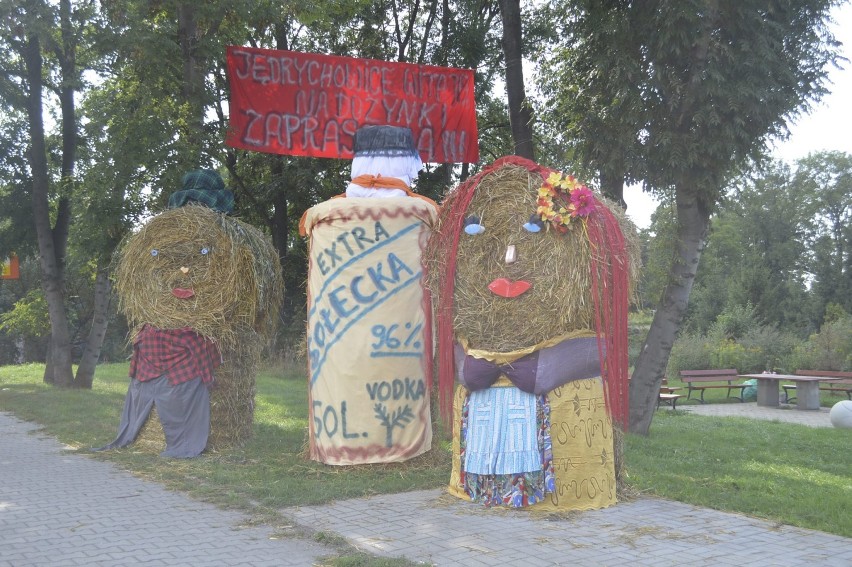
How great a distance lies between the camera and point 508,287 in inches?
238

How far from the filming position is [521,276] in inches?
239

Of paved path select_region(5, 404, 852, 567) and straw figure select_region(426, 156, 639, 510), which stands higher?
straw figure select_region(426, 156, 639, 510)

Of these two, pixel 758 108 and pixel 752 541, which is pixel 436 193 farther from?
pixel 752 541

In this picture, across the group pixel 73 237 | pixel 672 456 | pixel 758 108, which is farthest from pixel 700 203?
pixel 73 237

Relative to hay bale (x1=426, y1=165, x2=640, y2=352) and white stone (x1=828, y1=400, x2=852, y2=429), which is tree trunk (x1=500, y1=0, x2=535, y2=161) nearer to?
hay bale (x1=426, y1=165, x2=640, y2=352)

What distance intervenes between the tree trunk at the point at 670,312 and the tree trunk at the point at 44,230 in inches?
469

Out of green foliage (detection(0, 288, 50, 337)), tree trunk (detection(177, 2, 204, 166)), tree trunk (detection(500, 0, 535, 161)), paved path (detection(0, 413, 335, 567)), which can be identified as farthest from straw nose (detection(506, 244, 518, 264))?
→ green foliage (detection(0, 288, 50, 337))

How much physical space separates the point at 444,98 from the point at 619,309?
20.2 ft

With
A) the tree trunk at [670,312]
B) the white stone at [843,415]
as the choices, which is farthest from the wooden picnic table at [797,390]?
the tree trunk at [670,312]

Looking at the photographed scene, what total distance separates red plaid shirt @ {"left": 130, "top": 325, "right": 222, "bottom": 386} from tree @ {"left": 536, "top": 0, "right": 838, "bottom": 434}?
17.5 ft

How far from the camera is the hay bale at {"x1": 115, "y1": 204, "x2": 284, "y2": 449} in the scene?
8.72 m

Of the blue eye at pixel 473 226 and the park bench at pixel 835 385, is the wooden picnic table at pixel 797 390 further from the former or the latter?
the blue eye at pixel 473 226

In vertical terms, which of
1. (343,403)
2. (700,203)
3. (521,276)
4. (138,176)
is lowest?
Answer: (343,403)

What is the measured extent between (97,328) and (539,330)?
12.5 metres
